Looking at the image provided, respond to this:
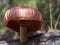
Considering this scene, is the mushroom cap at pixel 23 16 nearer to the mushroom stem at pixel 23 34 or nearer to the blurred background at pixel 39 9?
the mushroom stem at pixel 23 34

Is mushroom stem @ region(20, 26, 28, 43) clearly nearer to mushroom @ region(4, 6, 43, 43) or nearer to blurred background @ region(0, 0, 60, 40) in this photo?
mushroom @ region(4, 6, 43, 43)

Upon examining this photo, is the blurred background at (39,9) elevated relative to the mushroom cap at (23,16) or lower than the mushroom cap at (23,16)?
lower

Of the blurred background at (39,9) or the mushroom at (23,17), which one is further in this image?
the blurred background at (39,9)

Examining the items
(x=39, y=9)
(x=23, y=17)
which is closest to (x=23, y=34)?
(x=23, y=17)

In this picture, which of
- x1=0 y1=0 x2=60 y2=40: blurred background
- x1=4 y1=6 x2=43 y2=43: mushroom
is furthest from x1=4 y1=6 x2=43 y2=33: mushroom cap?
x1=0 y1=0 x2=60 y2=40: blurred background

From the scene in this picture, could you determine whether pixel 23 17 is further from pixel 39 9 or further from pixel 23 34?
pixel 39 9

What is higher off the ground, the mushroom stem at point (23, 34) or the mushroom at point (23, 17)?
the mushroom at point (23, 17)

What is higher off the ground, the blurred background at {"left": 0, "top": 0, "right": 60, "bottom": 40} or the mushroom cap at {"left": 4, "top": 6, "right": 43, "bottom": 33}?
the mushroom cap at {"left": 4, "top": 6, "right": 43, "bottom": 33}

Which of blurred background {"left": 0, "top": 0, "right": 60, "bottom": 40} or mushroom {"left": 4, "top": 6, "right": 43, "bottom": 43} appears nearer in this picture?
mushroom {"left": 4, "top": 6, "right": 43, "bottom": 43}

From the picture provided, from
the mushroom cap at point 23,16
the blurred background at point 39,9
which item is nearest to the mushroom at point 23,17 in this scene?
the mushroom cap at point 23,16

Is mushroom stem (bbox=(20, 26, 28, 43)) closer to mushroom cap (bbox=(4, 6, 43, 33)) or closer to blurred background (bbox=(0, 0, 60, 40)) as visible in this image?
mushroom cap (bbox=(4, 6, 43, 33))

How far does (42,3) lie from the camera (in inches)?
74.5

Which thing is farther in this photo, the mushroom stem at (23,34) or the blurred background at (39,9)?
the blurred background at (39,9)

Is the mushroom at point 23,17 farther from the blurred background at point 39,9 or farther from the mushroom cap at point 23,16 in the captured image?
the blurred background at point 39,9
